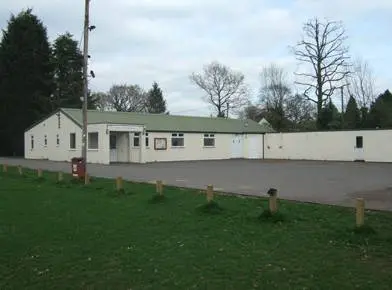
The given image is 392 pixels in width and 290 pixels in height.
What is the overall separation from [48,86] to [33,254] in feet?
173

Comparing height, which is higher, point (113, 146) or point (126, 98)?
point (126, 98)

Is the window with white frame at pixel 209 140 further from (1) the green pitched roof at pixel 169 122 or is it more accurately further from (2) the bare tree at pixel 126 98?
(2) the bare tree at pixel 126 98

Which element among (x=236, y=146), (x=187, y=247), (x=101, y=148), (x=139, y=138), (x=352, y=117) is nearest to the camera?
(x=187, y=247)

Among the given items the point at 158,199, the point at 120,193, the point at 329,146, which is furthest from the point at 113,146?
the point at 158,199

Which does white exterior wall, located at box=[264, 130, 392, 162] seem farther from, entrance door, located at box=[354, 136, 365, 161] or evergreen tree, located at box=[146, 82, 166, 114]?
evergreen tree, located at box=[146, 82, 166, 114]

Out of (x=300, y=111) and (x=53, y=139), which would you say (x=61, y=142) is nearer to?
(x=53, y=139)

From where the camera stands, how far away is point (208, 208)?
12.8 meters

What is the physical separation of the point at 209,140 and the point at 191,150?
2862mm

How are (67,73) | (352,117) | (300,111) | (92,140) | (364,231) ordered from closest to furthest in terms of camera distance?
1. (364,231)
2. (92,140)
3. (352,117)
4. (67,73)
5. (300,111)

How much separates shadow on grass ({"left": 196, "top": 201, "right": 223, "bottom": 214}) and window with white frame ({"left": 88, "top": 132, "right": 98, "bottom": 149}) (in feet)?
93.8

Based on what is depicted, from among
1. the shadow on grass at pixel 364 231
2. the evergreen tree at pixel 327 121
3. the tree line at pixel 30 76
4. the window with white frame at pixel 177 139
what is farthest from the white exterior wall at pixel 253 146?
the shadow on grass at pixel 364 231

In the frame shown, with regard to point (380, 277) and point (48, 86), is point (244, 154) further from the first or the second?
point (380, 277)

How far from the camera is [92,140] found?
41.3 metres

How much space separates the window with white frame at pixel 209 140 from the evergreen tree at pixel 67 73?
18.9 m
